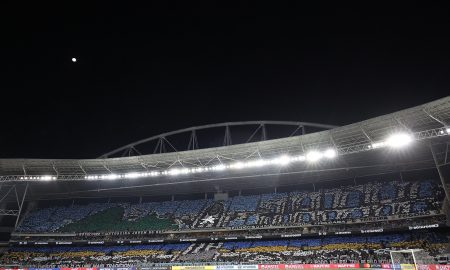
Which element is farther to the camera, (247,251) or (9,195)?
(9,195)

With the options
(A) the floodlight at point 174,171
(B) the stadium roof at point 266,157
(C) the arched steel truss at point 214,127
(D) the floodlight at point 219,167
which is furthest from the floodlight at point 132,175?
(D) the floodlight at point 219,167

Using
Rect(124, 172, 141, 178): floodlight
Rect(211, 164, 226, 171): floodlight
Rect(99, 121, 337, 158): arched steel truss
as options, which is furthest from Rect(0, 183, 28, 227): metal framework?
Rect(211, 164, 226, 171): floodlight

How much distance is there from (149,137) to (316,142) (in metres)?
25.4

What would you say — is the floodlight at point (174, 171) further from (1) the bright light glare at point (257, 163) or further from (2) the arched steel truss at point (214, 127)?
(2) the arched steel truss at point (214, 127)

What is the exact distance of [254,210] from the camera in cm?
4138

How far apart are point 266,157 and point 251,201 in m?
9.35

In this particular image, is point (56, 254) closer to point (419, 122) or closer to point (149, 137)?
point (149, 137)

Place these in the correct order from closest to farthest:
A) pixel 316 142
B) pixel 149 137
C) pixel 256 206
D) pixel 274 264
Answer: pixel 274 264 → pixel 316 142 → pixel 256 206 → pixel 149 137

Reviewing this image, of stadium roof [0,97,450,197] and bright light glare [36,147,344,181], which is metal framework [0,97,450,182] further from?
bright light glare [36,147,344,181]

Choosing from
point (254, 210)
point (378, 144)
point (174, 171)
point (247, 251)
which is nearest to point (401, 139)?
point (378, 144)

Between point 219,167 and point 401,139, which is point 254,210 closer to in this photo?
point 219,167

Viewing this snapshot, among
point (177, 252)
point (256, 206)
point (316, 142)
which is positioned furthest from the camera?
point (256, 206)

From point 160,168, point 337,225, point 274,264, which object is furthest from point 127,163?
point 337,225

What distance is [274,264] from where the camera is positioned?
30.9m
